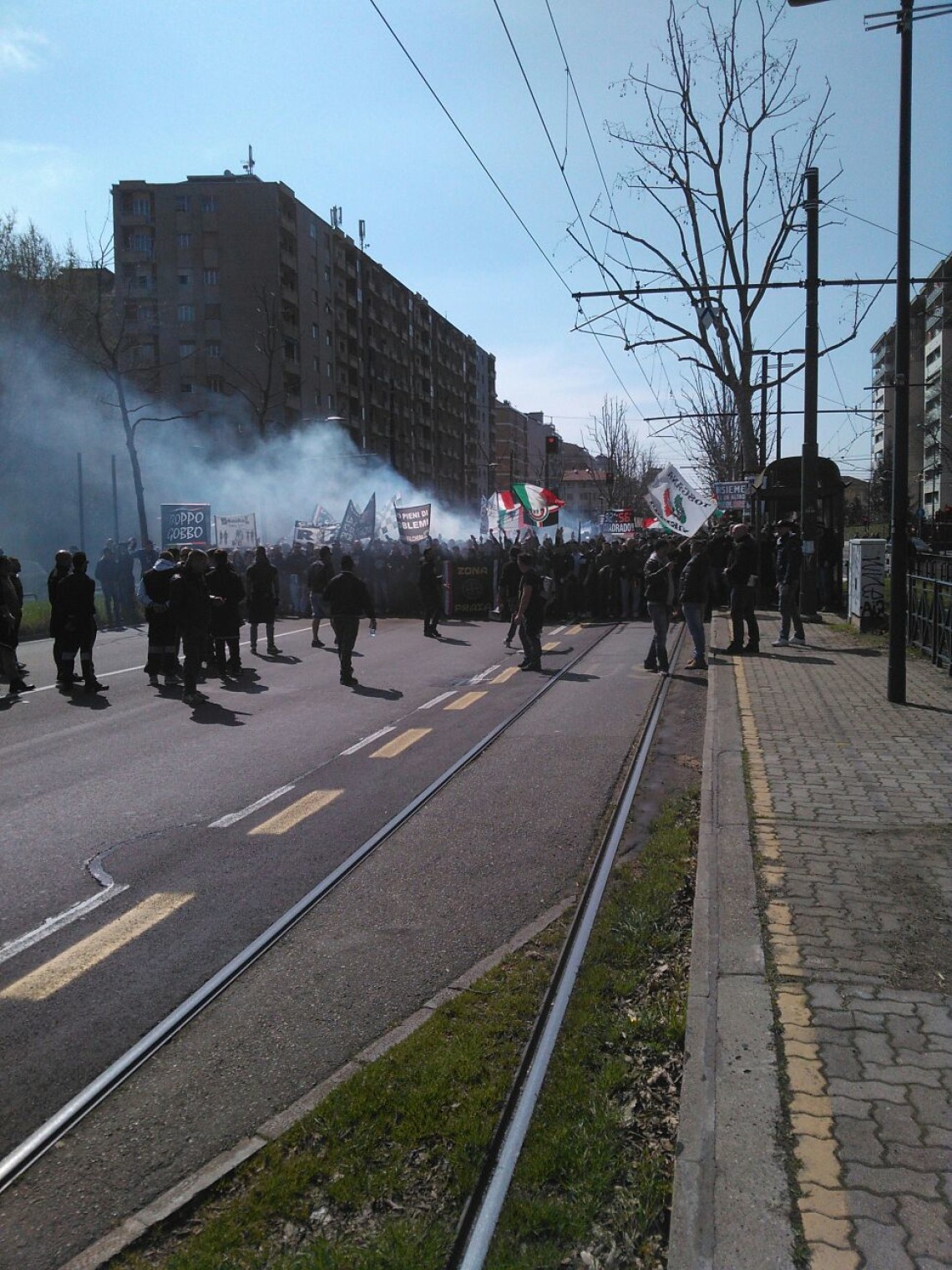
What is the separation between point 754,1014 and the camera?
3742 mm

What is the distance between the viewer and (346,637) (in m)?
13.9

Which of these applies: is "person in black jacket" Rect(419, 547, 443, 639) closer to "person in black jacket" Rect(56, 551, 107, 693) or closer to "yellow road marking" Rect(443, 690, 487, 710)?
"yellow road marking" Rect(443, 690, 487, 710)

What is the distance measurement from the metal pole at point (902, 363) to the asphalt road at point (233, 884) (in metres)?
2.54

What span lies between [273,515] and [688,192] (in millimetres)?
26868

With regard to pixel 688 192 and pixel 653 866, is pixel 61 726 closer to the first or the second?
pixel 653 866

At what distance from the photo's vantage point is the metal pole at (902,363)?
997cm

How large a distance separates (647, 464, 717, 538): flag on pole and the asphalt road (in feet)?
26.3

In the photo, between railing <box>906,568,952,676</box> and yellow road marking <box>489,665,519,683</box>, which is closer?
railing <box>906,568,952,676</box>

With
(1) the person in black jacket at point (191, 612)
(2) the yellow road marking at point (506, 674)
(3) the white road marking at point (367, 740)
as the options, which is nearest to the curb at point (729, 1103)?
(3) the white road marking at point (367, 740)

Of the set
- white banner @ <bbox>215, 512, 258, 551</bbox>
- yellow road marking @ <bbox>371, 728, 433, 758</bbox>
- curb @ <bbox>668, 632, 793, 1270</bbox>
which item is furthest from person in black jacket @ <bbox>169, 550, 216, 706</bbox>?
white banner @ <bbox>215, 512, 258, 551</bbox>

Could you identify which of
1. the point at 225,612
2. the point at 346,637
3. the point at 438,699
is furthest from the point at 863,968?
the point at 225,612

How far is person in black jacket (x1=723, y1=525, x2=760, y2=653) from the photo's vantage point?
14875 mm

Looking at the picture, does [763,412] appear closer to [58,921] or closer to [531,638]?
[531,638]

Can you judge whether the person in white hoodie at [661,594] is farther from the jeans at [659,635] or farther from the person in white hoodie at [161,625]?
the person in white hoodie at [161,625]
